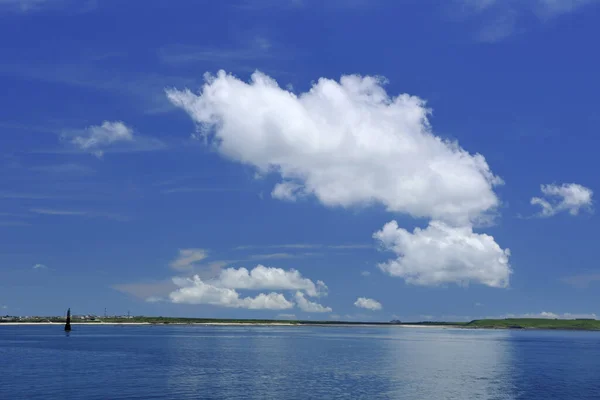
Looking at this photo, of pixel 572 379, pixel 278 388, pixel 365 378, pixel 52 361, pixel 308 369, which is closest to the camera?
pixel 278 388

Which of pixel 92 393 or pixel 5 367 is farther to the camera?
pixel 5 367

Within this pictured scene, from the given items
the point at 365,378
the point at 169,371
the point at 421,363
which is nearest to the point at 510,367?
the point at 421,363

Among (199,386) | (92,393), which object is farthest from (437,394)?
(92,393)

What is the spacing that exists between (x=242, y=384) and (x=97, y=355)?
63.8m

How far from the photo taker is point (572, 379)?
314 ft

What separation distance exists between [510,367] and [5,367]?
314ft

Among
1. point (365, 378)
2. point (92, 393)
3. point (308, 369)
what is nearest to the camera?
point (92, 393)

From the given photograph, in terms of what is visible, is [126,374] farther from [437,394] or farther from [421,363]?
[421,363]

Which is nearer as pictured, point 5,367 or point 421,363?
point 5,367

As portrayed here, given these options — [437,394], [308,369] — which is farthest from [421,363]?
[437,394]

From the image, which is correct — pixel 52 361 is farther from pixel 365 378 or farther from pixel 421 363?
pixel 421 363

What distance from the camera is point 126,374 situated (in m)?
91.3

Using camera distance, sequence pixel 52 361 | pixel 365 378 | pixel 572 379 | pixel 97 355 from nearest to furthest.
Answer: pixel 365 378
pixel 572 379
pixel 52 361
pixel 97 355

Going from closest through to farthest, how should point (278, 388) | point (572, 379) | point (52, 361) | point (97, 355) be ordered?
point (278, 388) → point (572, 379) → point (52, 361) → point (97, 355)
